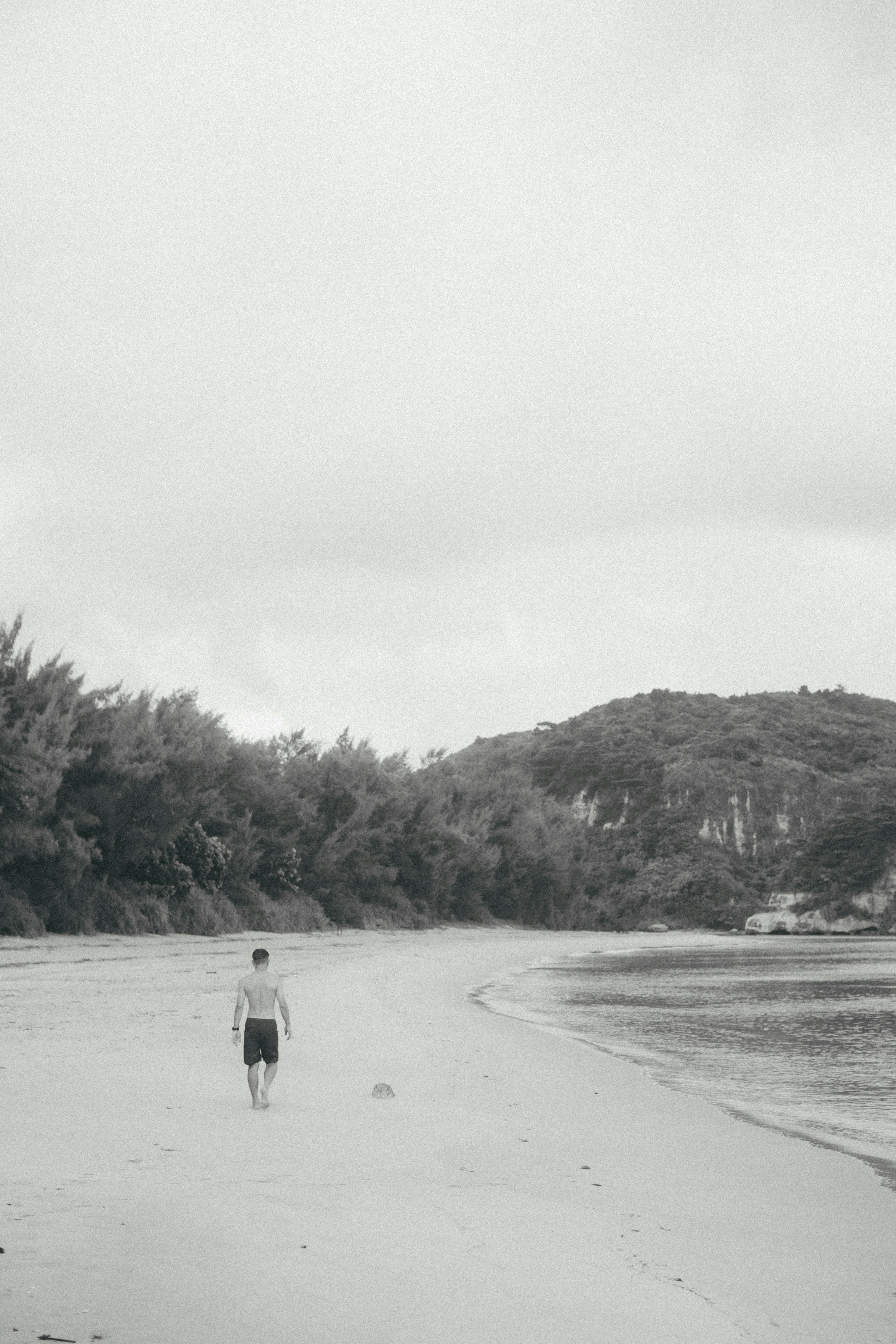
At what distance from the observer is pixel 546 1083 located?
10727mm

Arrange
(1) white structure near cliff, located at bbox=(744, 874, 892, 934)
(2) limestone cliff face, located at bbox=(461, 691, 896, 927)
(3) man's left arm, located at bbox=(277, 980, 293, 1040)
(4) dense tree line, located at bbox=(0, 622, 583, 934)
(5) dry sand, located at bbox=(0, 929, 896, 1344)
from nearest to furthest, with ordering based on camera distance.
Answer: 1. (5) dry sand, located at bbox=(0, 929, 896, 1344)
2. (3) man's left arm, located at bbox=(277, 980, 293, 1040)
3. (4) dense tree line, located at bbox=(0, 622, 583, 934)
4. (1) white structure near cliff, located at bbox=(744, 874, 892, 934)
5. (2) limestone cliff face, located at bbox=(461, 691, 896, 927)

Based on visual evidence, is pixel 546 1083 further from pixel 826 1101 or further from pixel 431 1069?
pixel 826 1101

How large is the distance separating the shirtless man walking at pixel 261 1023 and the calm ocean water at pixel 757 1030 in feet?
12.8

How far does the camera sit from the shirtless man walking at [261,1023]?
28.3 ft

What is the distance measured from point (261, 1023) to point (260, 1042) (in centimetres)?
13

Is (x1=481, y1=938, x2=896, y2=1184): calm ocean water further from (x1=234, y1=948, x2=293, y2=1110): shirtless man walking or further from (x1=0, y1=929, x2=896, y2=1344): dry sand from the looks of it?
(x1=234, y1=948, x2=293, y2=1110): shirtless man walking

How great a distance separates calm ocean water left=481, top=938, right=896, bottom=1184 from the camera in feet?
33.0

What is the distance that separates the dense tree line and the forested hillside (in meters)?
0.08

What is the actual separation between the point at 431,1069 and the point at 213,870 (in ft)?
87.1

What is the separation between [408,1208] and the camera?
5953mm

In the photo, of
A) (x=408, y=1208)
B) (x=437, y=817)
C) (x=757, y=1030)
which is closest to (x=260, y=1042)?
(x=408, y=1208)

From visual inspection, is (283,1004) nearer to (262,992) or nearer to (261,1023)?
(262,992)

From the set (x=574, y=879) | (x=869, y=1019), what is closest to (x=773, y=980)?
(x=869, y=1019)

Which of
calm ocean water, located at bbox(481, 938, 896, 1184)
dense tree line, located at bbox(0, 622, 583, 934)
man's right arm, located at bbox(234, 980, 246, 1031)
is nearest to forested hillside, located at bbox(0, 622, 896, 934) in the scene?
dense tree line, located at bbox(0, 622, 583, 934)
